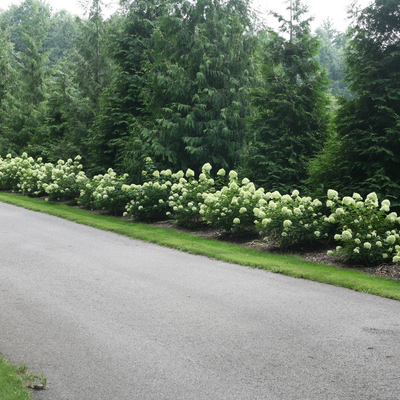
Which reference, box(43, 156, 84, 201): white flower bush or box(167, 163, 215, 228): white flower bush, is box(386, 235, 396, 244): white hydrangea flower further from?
box(43, 156, 84, 201): white flower bush

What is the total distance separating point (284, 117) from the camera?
11.2 meters

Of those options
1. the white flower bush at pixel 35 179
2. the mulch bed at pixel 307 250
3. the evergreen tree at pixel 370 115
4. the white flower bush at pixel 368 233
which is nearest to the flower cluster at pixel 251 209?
the white flower bush at pixel 368 233

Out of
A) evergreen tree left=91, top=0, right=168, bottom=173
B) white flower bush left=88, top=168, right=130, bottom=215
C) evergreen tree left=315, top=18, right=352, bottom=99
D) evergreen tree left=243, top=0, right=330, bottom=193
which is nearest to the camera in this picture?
evergreen tree left=243, top=0, right=330, bottom=193

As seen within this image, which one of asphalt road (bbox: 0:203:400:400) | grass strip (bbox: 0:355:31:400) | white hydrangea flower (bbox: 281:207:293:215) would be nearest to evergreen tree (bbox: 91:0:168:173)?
white hydrangea flower (bbox: 281:207:293:215)

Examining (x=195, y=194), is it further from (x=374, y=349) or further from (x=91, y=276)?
(x=374, y=349)

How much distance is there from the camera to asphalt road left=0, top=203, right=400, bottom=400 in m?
3.23

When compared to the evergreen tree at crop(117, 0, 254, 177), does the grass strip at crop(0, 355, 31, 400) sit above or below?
below

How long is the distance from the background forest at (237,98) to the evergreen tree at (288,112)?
3 cm

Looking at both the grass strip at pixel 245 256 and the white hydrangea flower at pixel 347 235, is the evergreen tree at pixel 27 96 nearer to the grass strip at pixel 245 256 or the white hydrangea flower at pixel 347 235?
the grass strip at pixel 245 256

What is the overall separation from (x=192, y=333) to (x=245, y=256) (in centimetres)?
358

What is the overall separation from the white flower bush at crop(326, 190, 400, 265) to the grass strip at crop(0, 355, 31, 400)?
5.10 meters

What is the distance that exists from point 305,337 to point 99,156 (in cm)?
1467

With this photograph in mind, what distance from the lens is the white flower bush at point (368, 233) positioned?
6.72 metres

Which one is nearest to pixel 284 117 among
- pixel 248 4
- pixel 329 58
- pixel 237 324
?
pixel 248 4
